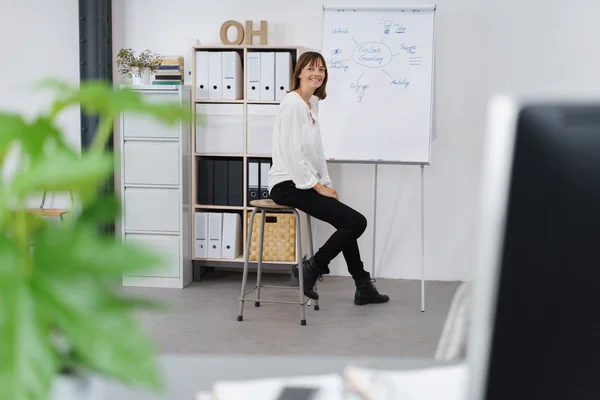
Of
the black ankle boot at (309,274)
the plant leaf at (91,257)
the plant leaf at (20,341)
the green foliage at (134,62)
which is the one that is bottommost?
the black ankle boot at (309,274)

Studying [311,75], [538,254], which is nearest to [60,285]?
[538,254]

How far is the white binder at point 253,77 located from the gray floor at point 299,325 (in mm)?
1303

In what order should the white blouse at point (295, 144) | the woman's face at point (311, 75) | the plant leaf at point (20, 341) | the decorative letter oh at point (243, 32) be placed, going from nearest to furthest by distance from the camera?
the plant leaf at point (20, 341) < the white blouse at point (295, 144) < the woman's face at point (311, 75) < the decorative letter oh at point (243, 32)

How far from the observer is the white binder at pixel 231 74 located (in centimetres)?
485

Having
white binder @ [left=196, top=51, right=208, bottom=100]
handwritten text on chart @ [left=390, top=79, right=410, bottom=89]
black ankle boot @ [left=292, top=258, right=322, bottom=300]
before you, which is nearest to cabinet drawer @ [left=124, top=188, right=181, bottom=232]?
white binder @ [left=196, top=51, right=208, bottom=100]

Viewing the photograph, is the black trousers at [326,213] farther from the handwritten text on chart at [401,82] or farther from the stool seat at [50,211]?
the stool seat at [50,211]

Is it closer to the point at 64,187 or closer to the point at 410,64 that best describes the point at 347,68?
the point at 410,64

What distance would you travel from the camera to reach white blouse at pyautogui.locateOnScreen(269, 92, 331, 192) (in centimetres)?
410

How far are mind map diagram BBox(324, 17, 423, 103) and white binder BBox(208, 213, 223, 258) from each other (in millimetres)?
1261

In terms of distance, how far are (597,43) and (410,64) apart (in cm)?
144

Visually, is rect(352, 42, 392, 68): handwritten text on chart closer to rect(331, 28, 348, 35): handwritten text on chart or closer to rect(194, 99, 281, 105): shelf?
rect(331, 28, 348, 35): handwritten text on chart

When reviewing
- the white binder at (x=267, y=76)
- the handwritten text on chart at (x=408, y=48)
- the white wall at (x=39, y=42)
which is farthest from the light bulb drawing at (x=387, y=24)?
the white wall at (x=39, y=42)

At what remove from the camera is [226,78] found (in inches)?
192

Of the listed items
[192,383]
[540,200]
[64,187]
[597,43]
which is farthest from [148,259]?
[597,43]
